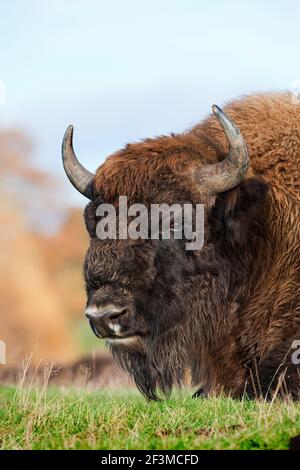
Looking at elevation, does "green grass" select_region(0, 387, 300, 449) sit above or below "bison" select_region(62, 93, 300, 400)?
below

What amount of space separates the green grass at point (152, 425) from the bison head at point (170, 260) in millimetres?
499

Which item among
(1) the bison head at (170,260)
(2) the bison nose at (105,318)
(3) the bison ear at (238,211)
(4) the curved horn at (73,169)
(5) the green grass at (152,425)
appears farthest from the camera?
(4) the curved horn at (73,169)

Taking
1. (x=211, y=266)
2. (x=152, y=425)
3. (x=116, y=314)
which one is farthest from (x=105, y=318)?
(x=211, y=266)

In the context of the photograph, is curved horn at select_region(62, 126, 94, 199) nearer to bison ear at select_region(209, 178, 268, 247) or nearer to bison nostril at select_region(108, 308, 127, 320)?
bison ear at select_region(209, 178, 268, 247)

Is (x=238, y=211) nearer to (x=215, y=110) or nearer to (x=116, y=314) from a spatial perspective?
(x=215, y=110)

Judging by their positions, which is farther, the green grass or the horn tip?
the horn tip

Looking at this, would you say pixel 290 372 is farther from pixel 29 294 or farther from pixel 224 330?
pixel 29 294

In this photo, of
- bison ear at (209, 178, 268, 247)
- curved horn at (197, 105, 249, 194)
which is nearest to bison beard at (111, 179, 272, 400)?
bison ear at (209, 178, 268, 247)

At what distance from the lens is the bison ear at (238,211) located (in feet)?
26.6

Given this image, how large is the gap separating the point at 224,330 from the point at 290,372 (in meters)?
0.71

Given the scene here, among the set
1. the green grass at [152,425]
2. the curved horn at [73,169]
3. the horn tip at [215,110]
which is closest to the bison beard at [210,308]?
the green grass at [152,425]

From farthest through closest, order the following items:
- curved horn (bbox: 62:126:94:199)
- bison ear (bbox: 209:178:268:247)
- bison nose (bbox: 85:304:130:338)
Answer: curved horn (bbox: 62:126:94:199) → bison ear (bbox: 209:178:268:247) → bison nose (bbox: 85:304:130:338)

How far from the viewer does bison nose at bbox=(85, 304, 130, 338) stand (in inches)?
293

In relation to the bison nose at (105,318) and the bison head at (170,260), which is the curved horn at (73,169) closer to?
the bison head at (170,260)
